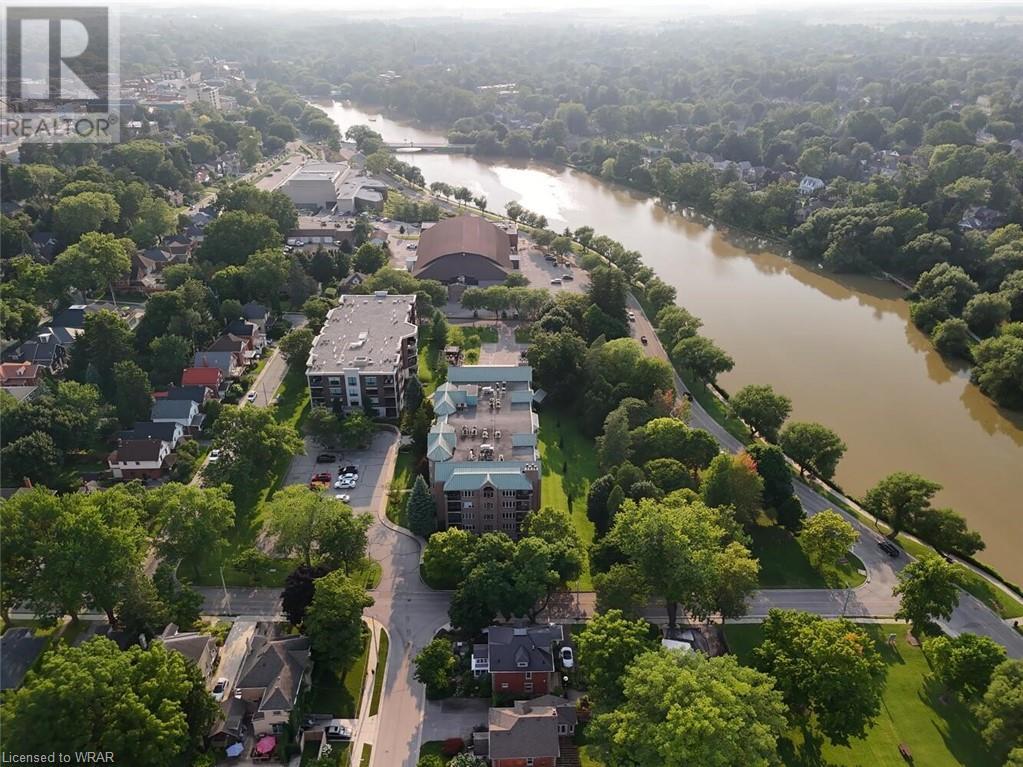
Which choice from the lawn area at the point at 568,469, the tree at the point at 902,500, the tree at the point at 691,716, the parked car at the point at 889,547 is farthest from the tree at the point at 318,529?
the tree at the point at 902,500

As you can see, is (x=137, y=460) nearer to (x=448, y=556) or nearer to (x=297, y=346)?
(x=297, y=346)

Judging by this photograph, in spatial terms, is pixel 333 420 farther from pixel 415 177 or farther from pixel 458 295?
pixel 415 177

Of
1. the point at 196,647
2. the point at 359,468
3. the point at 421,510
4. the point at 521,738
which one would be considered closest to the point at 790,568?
the point at 521,738

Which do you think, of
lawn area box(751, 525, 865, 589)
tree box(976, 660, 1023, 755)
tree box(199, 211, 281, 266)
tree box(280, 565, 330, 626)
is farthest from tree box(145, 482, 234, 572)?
tree box(199, 211, 281, 266)

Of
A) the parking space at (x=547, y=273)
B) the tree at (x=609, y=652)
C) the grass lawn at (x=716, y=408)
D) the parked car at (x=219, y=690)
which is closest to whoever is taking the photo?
the tree at (x=609, y=652)

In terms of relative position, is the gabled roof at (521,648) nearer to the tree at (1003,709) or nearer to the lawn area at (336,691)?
the lawn area at (336,691)

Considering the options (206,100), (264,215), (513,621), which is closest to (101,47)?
(206,100)

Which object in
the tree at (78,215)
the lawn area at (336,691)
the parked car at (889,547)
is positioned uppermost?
the tree at (78,215)
